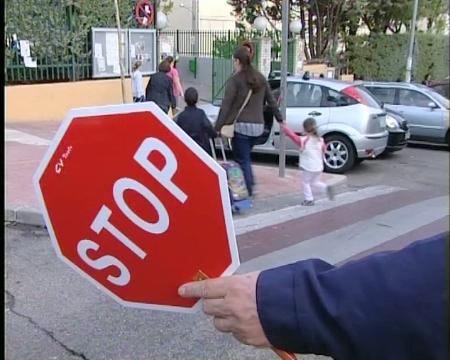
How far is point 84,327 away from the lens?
396cm

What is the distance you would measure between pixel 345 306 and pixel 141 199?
529 mm

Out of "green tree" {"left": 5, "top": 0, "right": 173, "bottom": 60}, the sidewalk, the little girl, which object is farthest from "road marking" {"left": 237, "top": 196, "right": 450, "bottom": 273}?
"green tree" {"left": 5, "top": 0, "right": 173, "bottom": 60}

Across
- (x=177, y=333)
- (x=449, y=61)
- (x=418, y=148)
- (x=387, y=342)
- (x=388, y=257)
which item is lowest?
(x=418, y=148)

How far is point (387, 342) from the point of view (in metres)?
1.22

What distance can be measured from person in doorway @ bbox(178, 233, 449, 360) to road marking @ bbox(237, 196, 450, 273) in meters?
3.63

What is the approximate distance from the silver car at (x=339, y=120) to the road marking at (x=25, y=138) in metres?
2.97

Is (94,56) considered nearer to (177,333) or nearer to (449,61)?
(177,333)

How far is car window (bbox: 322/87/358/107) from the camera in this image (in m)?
10.7

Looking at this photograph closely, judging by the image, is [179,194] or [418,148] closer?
[179,194]

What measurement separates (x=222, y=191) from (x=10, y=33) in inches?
523

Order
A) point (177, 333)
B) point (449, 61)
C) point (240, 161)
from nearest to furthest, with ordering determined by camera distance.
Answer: point (449, 61)
point (177, 333)
point (240, 161)

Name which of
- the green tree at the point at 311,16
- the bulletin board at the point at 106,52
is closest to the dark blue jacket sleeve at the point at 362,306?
the bulletin board at the point at 106,52

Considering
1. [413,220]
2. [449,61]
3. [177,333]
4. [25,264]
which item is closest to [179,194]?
[449,61]

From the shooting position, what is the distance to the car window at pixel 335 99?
35.0 ft
